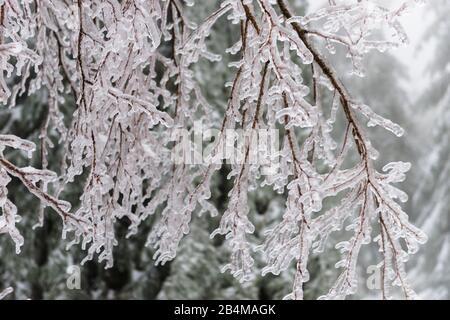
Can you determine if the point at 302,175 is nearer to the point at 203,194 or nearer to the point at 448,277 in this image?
the point at 203,194

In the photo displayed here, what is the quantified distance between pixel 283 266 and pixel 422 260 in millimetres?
10924

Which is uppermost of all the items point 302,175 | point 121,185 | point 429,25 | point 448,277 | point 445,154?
point 429,25

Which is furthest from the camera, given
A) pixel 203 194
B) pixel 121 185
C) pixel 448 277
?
pixel 448 277

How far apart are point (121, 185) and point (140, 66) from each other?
17.0 inches

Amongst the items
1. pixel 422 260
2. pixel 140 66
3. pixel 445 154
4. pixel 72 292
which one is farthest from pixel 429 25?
pixel 140 66

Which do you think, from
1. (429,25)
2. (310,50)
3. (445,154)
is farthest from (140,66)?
(429,25)

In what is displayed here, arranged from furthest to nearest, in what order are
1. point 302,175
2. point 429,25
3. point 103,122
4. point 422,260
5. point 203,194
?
point 429,25 → point 422,260 → point 103,122 → point 203,194 → point 302,175

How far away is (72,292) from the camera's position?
5469mm

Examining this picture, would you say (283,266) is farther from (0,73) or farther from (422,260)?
(422,260)

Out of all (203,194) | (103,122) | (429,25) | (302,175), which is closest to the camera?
(302,175)

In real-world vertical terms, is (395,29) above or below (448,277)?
below

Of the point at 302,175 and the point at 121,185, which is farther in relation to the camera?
the point at 121,185

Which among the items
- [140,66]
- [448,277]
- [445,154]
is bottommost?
[140,66]

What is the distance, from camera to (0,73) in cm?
173
